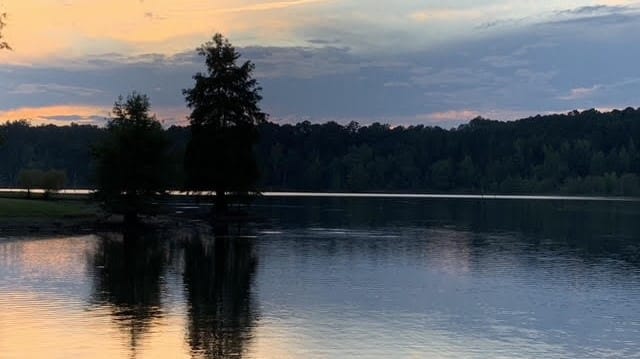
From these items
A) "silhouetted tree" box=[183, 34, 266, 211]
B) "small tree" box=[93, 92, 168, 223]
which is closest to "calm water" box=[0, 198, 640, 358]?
"small tree" box=[93, 92, 168, 223]

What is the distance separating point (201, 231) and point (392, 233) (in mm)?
15317

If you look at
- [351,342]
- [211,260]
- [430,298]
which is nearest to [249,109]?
[211,260]

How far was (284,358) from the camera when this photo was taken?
20.1 meters

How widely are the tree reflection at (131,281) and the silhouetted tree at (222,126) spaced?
23668 mm

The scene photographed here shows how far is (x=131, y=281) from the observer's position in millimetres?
34219

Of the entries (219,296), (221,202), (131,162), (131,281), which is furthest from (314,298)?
(221,202)

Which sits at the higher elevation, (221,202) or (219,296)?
(221,202)

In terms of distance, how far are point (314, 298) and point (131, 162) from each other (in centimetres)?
3941

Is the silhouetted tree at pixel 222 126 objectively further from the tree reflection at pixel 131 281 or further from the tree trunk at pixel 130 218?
the tree reflection at pixel 131 281

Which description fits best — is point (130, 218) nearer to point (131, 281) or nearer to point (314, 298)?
point (131, 281)

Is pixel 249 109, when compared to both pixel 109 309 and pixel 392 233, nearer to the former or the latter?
pixel 392 233

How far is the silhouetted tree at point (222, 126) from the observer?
79062mm

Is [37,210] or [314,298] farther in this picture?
[37,210]

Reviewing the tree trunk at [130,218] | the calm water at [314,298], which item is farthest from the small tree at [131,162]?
the calm water at [314,298]
